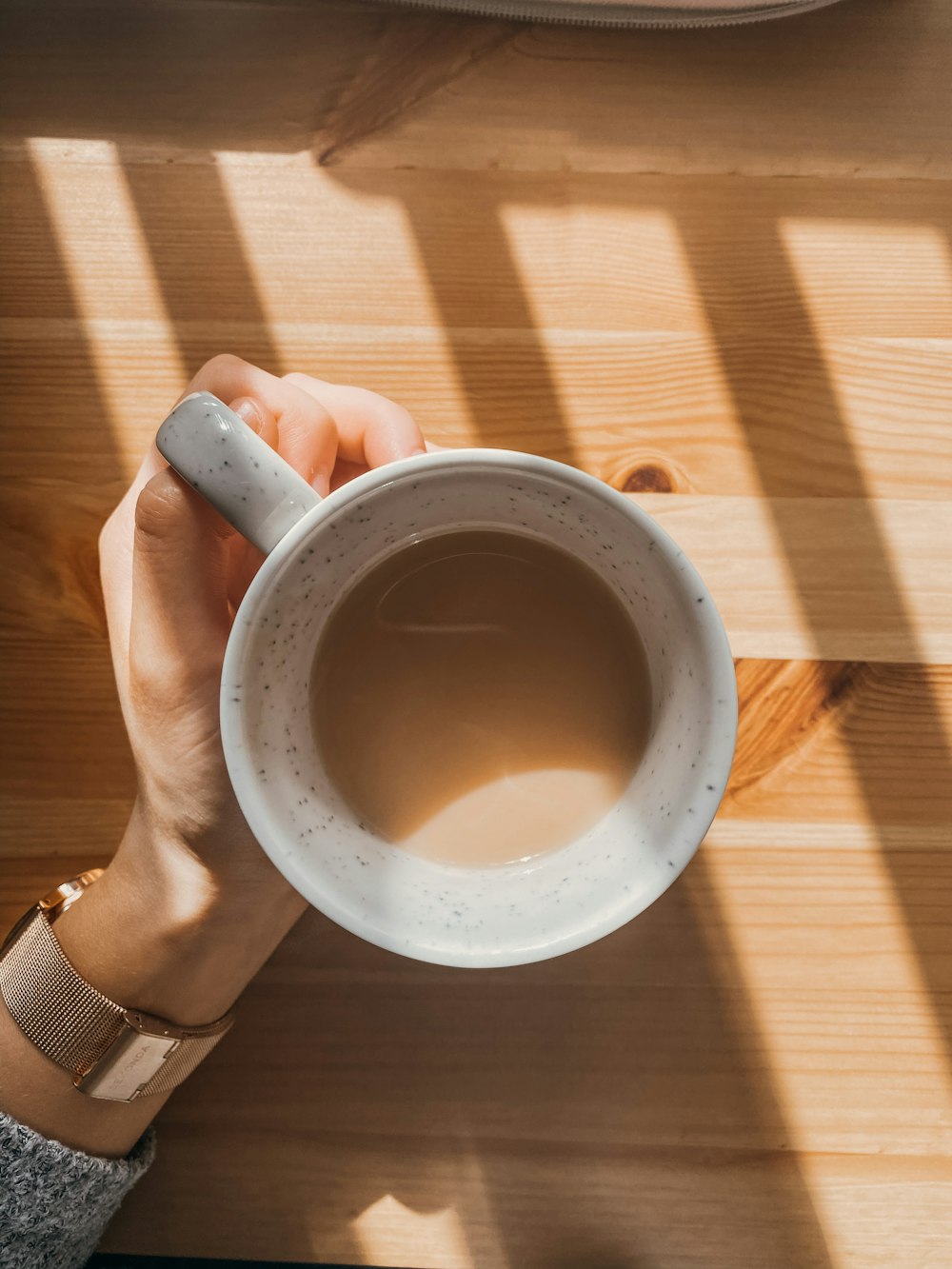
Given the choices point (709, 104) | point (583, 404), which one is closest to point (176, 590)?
point (583, 404)

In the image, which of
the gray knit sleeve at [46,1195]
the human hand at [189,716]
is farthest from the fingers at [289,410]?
the gray knit sleeve at [46,1195]

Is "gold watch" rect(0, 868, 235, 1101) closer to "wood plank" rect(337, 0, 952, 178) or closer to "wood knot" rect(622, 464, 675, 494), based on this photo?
"wood knot" rect(622, 464, 675, 494)

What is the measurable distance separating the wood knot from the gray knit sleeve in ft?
2.05

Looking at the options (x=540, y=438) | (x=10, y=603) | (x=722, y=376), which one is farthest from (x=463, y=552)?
(x=10, y=603)

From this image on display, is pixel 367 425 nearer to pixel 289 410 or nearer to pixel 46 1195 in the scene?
pixel 289 410

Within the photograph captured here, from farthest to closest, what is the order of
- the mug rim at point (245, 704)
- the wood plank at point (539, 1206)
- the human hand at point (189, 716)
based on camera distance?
1. the wood plank at point (539, 1206)
2. the human hand at point (189, 716)
3. the mug rim at point (245, 704)

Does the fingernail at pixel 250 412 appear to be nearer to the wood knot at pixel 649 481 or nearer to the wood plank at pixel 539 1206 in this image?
the wood knot at pixel 649 481

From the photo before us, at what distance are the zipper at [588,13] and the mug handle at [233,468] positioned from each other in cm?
48

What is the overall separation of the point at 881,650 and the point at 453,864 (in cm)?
39

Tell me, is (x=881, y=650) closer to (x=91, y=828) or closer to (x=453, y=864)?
(x=453, y=864)

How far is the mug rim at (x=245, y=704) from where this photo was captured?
401 mm

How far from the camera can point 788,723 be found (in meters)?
0.69

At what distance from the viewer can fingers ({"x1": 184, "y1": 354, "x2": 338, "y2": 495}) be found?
1.84 feet

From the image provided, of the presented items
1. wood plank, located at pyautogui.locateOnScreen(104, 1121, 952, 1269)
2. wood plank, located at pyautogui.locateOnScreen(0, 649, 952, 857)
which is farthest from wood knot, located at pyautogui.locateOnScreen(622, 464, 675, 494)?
wood plank, located at pyautogui.locateOnScreen(104, 1121, 952, 1269)
